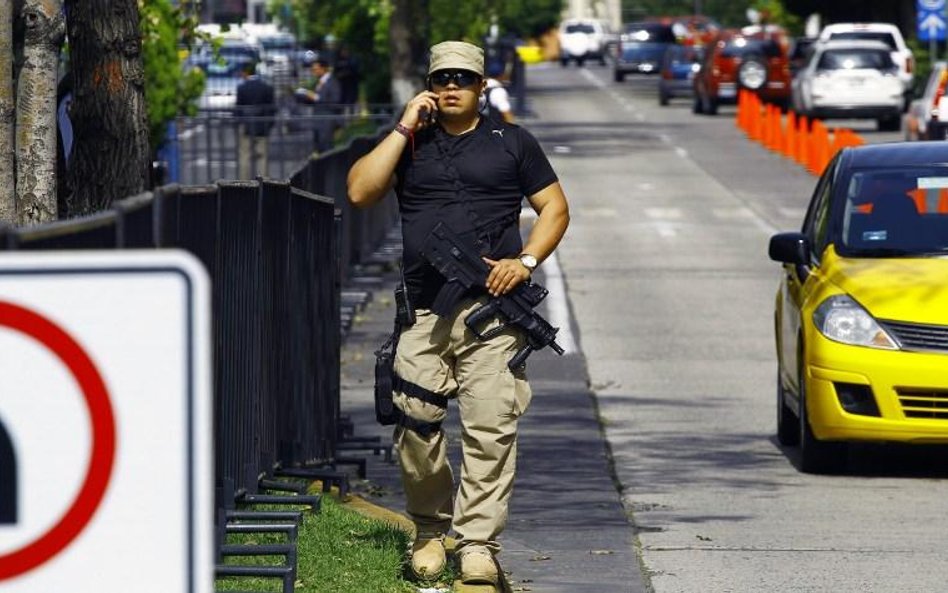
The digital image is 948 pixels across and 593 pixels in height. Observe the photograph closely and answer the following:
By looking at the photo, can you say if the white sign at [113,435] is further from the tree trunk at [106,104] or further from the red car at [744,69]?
the red car at [744,69]

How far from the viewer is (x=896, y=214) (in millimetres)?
11453

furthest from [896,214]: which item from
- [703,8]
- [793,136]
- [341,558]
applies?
[703,8]

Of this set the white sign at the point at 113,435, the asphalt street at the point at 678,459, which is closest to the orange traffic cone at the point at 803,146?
the asphalt street at the point at 678,459

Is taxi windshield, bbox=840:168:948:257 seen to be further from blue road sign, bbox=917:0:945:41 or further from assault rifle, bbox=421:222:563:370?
blue road sign, bbox=917:0:945:41

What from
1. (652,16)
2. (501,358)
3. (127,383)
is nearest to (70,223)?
(127,383)

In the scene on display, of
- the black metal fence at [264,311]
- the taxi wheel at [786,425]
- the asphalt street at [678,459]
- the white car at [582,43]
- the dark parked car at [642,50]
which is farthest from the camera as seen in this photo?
the white car at [582,43]

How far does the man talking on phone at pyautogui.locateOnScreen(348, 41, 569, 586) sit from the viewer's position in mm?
7441

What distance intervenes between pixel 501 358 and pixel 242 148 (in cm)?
1808

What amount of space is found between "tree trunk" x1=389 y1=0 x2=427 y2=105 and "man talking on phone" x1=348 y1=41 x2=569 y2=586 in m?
31.1

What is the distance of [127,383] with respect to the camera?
3064 mm

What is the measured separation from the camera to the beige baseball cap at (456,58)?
7.36 m

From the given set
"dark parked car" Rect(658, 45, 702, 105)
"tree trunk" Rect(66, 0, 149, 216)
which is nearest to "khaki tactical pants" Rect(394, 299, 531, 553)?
"tree trunk" Rect(66, 0, 149, 216)

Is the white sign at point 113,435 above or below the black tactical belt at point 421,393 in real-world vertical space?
above

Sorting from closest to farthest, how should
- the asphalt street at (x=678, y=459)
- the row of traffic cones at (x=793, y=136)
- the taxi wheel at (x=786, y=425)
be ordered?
the asphalt street at (x=678, y=459)
the taxi wheel at (x=786, y=425)
the row of traffic cones at (x=793, y=136)
